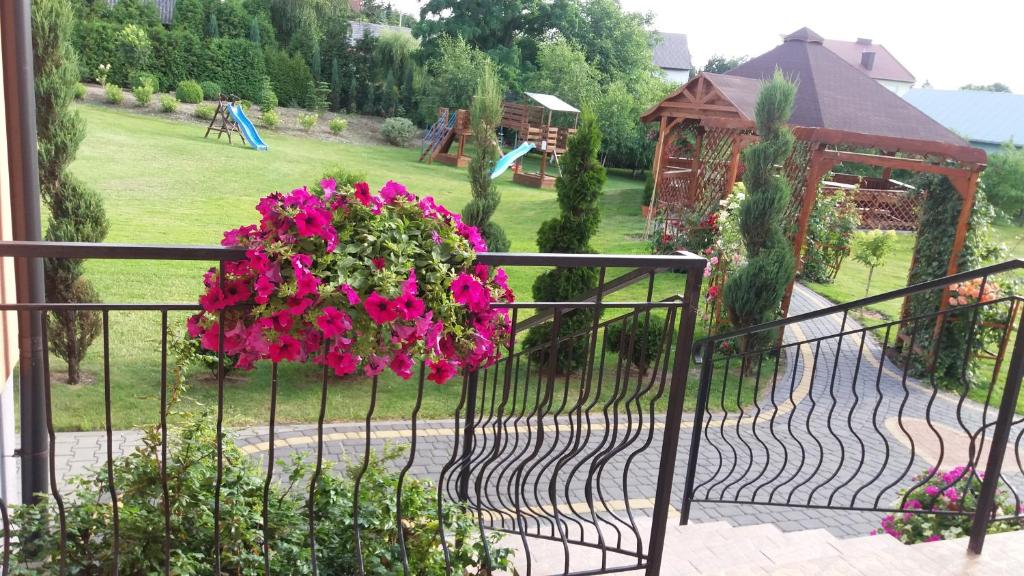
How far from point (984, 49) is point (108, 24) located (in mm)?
27755

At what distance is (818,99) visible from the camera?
1105cm

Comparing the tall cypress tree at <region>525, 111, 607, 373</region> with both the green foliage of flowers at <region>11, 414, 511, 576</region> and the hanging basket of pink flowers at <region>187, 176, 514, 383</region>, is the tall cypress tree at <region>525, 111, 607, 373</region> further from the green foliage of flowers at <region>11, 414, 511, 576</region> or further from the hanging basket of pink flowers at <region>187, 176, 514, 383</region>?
the hanging basket of pink flowers at <region>187, 176, 514, 383</region>

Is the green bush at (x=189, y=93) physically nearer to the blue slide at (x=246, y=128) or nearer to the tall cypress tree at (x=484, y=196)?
the blue slide at (x=246, y=128)

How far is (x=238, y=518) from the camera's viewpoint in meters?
2.33

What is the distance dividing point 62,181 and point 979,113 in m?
35.8

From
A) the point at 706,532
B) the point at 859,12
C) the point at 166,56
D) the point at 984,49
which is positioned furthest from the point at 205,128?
the point at 984,49

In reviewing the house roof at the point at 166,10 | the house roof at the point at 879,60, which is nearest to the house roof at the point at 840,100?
the house roof at the point at 166,10

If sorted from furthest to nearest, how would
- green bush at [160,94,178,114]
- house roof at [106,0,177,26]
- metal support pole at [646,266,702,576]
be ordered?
house roof at [106,0,177,26] → green bush at [160,94,178,114] → metal support pole at [646,266,702,576]

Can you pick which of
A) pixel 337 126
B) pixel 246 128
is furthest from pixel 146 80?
pixel 337 126

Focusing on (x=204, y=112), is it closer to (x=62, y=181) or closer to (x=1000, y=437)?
(x=62, y=181)

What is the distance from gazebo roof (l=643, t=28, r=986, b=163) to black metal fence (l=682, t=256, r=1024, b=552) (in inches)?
103

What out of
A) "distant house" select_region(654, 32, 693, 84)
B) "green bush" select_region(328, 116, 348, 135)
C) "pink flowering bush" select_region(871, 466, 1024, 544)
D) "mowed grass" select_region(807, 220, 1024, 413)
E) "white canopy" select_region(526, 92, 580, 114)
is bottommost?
"mowed grass" select_region(807, 220, 1024, 413)

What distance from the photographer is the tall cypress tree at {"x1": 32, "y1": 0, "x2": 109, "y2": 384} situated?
5.25m

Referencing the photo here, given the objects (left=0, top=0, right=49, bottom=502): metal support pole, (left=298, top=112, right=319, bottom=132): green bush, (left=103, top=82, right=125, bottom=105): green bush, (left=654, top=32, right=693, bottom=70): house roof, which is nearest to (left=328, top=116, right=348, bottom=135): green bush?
(left=298, top=112, right=319, bottom=132): green bush
